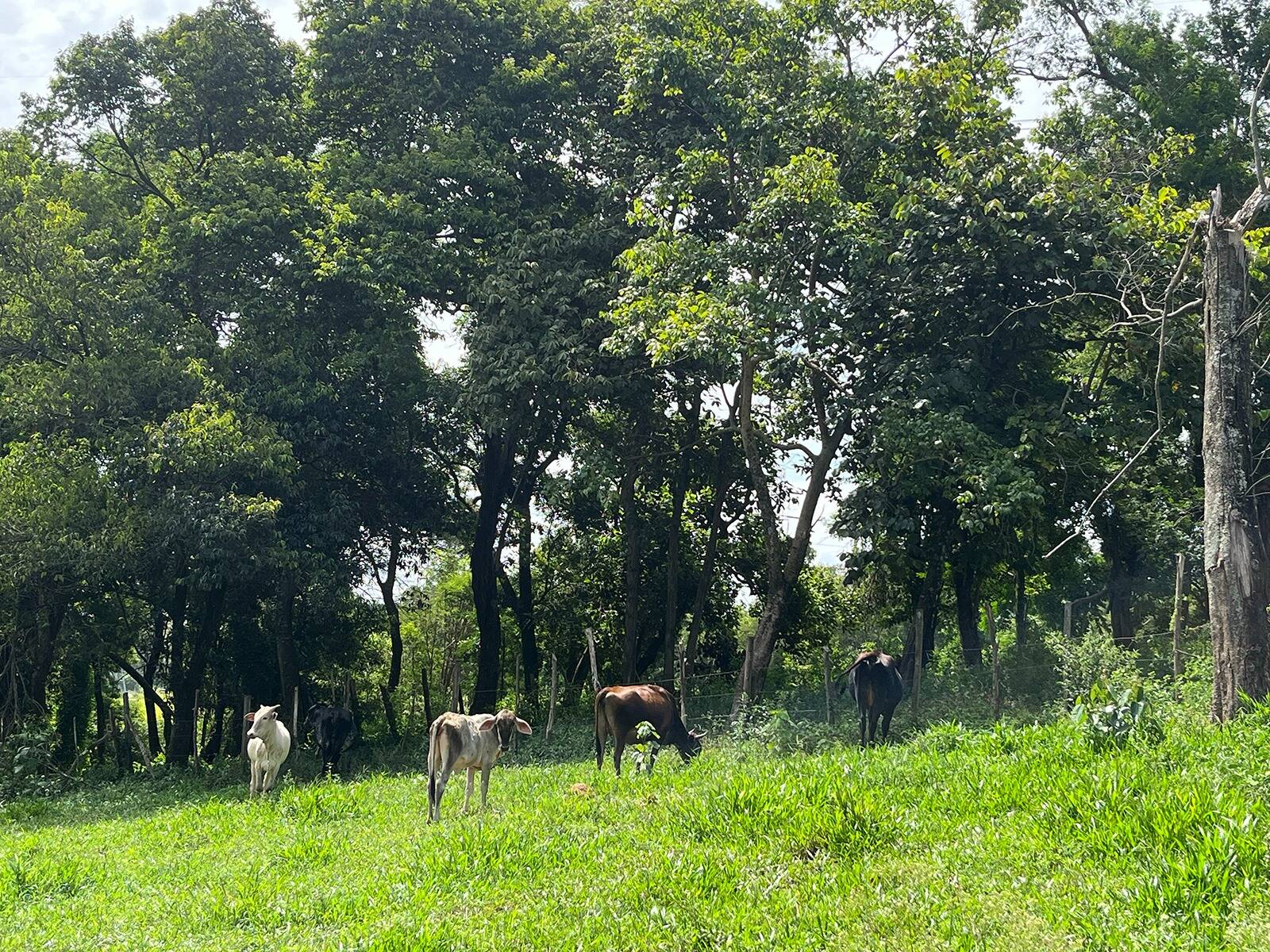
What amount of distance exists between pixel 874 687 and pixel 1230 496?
641 cm

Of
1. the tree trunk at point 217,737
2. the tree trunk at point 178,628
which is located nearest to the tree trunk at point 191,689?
the tree trunk at point 178,628

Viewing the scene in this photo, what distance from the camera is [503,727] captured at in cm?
1294

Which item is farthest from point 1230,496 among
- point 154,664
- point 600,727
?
point 154,664

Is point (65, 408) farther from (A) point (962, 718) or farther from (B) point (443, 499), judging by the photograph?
(A) point (962, 718)

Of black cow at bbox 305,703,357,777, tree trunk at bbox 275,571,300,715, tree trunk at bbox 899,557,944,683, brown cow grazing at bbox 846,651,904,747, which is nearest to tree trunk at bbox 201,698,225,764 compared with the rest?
tree trunk at bbox 275,571,300,715

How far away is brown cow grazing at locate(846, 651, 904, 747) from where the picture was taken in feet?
52.4

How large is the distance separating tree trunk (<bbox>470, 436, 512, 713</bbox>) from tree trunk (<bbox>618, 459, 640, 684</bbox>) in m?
3.09

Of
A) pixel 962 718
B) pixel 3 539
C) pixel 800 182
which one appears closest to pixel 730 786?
pixel 962 718

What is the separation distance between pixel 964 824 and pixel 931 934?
162 cm

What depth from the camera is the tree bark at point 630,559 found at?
25953mm

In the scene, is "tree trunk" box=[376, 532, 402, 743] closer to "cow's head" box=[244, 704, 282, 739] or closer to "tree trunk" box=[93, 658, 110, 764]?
"tree trunk" box=[93, 658, 110, 764]

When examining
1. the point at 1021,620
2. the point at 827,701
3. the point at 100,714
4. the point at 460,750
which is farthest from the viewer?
the point at 100,714

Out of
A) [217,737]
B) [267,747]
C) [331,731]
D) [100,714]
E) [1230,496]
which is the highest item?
[1230,496]

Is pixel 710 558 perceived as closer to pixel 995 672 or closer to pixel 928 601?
pixel 928 601
